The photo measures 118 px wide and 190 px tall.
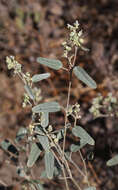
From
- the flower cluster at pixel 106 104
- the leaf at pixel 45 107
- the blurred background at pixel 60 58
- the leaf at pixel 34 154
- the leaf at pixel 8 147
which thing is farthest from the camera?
the blurred background at pixel 60 58

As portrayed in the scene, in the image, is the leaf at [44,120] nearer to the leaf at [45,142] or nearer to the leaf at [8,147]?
the leaf at [45,142]

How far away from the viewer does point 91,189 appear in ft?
4.96

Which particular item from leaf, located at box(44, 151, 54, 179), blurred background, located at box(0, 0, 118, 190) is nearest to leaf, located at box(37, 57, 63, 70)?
leaf, located at box(44, 151, 54, 179)

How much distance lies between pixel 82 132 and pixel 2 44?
266 cm

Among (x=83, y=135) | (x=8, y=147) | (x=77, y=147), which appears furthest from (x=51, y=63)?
(x=8, y=147)

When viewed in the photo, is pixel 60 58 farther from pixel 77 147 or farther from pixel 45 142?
pixel 45 142

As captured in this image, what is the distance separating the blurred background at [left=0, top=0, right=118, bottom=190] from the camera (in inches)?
116


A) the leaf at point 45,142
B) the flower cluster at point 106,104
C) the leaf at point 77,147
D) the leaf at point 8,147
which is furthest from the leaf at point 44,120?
the flower cluster at point 106,104

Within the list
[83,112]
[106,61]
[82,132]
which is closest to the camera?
[82,132]

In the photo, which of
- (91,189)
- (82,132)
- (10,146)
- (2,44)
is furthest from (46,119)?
(2,44)

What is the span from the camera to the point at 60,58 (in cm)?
362

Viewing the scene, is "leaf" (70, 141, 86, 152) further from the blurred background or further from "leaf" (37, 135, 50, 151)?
the blurred background

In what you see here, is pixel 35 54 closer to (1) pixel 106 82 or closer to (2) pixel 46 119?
(1) pixel 106 82

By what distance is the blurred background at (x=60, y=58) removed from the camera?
9.64 feet
